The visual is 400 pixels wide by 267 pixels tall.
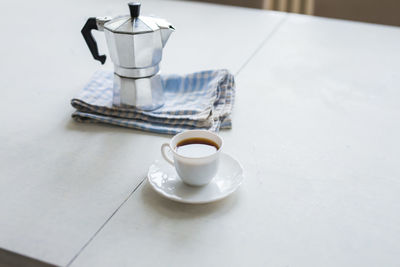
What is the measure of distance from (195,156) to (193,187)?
57 mm

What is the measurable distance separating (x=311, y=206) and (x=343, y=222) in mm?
62

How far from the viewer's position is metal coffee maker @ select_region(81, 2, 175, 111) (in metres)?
1.06

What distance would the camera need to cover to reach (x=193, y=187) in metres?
0.86

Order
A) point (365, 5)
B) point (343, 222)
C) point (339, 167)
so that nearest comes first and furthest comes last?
point (343, 222) < point (339, 167) < point (365, 5)

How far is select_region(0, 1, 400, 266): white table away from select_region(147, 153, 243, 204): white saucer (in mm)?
20

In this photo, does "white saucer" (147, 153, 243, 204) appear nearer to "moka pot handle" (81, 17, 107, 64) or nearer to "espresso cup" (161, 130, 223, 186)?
"espresso cup" (161, 130, 223, 186)

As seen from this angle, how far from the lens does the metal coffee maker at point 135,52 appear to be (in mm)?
1056

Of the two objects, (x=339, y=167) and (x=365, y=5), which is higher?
(x=339, y=167)

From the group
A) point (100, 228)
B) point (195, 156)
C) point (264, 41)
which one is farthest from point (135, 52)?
point (264, 41)

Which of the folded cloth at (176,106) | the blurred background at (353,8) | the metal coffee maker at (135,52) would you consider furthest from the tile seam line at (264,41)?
the blurred background at (353,8)

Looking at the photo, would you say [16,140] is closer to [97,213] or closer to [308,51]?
[97,213]

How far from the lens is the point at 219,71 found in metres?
1.25

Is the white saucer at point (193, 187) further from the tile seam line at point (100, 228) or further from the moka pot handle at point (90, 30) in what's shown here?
the moka pot handle at point (90, 30)

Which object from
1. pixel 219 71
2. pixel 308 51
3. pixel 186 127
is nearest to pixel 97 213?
pixel 186 127
